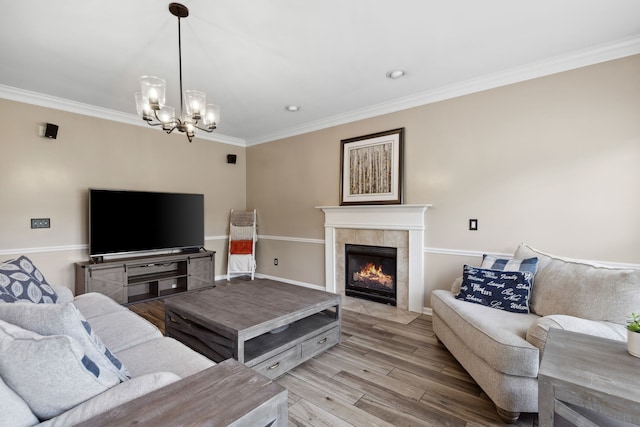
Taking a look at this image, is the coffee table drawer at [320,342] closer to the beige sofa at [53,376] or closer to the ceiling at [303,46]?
the beige sofa at [53,376]

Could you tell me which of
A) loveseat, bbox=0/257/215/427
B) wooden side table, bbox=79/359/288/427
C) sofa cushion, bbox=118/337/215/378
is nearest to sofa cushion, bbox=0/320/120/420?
loveseat, bbox=0/257/215/427

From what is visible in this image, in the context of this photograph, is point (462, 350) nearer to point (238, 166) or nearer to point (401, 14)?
point (401, 14)

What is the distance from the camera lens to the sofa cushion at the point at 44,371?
0.90 meters

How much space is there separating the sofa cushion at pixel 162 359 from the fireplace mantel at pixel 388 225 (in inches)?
104

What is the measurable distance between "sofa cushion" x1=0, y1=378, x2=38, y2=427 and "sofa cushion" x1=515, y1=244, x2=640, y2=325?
9.00ft

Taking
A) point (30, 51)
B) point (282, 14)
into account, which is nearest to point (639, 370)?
point (282, 14)

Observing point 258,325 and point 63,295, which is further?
point 63,295

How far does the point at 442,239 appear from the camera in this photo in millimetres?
3375

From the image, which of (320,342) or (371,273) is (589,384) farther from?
(371,273)

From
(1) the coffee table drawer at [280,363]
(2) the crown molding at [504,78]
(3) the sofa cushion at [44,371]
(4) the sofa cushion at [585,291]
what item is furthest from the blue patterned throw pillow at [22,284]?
(2) the crown molding at [504,78]

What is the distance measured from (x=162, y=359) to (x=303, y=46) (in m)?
2.46

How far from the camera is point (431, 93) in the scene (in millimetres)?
3391

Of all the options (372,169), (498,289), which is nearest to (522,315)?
(498,289)

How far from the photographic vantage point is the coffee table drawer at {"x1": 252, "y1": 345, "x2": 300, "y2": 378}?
6.74 feet
